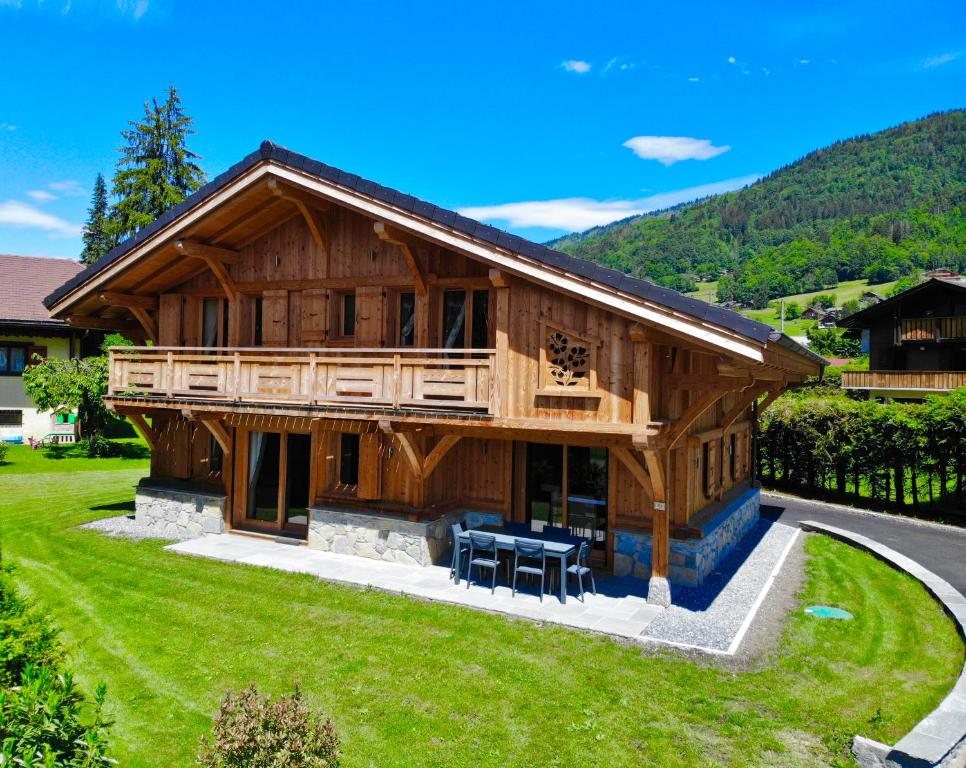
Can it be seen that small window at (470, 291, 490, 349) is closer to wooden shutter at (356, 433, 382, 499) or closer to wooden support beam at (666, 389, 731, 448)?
wooden shutter at (356, 433, 382, 499)

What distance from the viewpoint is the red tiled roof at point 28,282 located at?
3055cm

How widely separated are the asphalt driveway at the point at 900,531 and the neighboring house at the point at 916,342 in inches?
814

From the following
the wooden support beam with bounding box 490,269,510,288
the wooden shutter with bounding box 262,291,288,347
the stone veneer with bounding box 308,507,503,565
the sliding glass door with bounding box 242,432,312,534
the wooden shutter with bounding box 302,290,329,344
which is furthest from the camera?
the sliding glass door with bounding box 242,432,312,534

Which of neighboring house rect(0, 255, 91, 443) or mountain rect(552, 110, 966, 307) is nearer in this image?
neighboring house rect(0, 255, 91, 443)

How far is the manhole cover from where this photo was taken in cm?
1098

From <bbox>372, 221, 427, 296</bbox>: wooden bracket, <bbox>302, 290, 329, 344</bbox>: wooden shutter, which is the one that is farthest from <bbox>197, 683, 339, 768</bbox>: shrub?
<bbox>302, 290, 329, 344</bbox>: wooden shutter

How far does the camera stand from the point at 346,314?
48.1ft

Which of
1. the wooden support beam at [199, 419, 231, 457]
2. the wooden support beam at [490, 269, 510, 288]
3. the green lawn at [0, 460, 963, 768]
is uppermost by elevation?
the wooden support beam at [490, 269, 510, 288]

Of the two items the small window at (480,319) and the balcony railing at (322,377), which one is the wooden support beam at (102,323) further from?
the small window at (480,319)

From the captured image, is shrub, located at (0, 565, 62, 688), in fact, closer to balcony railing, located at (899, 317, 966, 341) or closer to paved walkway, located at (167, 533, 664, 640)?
paved walkway, located at (167, 533, 664, 640)

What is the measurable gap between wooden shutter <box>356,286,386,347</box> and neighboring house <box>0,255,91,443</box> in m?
21.7

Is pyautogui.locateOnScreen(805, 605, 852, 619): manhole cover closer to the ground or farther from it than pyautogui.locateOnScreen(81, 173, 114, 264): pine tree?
closer to the ground

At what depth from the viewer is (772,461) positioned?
23.7 metres

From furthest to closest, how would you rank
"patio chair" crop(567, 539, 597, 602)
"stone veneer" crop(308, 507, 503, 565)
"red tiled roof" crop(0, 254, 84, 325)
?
"red tiled roof" crop(0, 254, 84, 325) < "stone veneer" crop(308, 507, 503, 565) < "patio chair" crop(567, 539, 597, 602)
